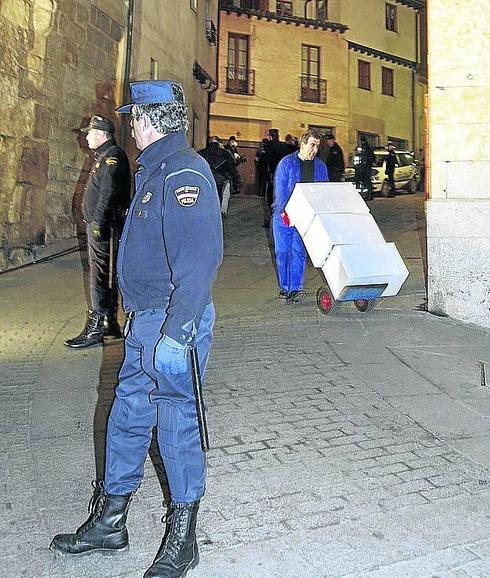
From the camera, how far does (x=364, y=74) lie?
35781 millimetres

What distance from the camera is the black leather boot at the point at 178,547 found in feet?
9.17

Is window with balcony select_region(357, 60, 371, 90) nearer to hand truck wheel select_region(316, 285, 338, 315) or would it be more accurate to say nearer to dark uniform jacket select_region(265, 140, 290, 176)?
dark uniform jacket select_region(265, 140, 290, 176)

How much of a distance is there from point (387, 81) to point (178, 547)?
3680 centimetres

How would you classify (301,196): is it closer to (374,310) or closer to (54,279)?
(374,310)

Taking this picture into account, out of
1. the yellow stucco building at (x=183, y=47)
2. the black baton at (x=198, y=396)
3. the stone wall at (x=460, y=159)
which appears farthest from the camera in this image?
the yellow stucco building at (x=183, y=47)

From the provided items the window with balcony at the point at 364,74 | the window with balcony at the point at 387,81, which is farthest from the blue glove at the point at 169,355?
the window with balcony at the point at 387,81

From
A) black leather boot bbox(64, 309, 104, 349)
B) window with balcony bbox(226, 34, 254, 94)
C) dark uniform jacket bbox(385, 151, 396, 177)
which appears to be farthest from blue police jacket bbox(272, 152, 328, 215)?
window with balcony bbox(226, 34, 254, 94)

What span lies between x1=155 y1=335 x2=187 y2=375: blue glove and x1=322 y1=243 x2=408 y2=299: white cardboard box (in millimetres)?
3982

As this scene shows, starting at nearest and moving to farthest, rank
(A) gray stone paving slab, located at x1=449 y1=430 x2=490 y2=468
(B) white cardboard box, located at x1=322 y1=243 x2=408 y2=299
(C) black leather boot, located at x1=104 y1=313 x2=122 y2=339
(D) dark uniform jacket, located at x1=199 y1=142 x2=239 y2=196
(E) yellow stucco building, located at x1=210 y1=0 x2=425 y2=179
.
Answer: (A) gray stone paving slab, located at x1=449 y1=430 x2=490 y2=468 → (C) black leather boot, located at x1=104 y1=313 x2=122 y2=339 → (B) white cardboard box, located at x1=322 y1=243 x2=408 y2=299 → (D) dark uniform jacket, located at x1=199 y1=142 x2=239 y2=196 → (E) yellow stucco building, located at x1=210 y1=0 x2=425 y2=179

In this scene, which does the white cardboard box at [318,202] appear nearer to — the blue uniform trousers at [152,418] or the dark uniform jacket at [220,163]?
the blue uniform trousers at [152,418]

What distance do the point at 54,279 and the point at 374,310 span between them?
4.20 m

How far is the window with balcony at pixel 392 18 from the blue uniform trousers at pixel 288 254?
108 feet

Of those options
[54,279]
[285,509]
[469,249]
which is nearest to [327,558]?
[285,509]

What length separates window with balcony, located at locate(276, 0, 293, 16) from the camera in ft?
111
